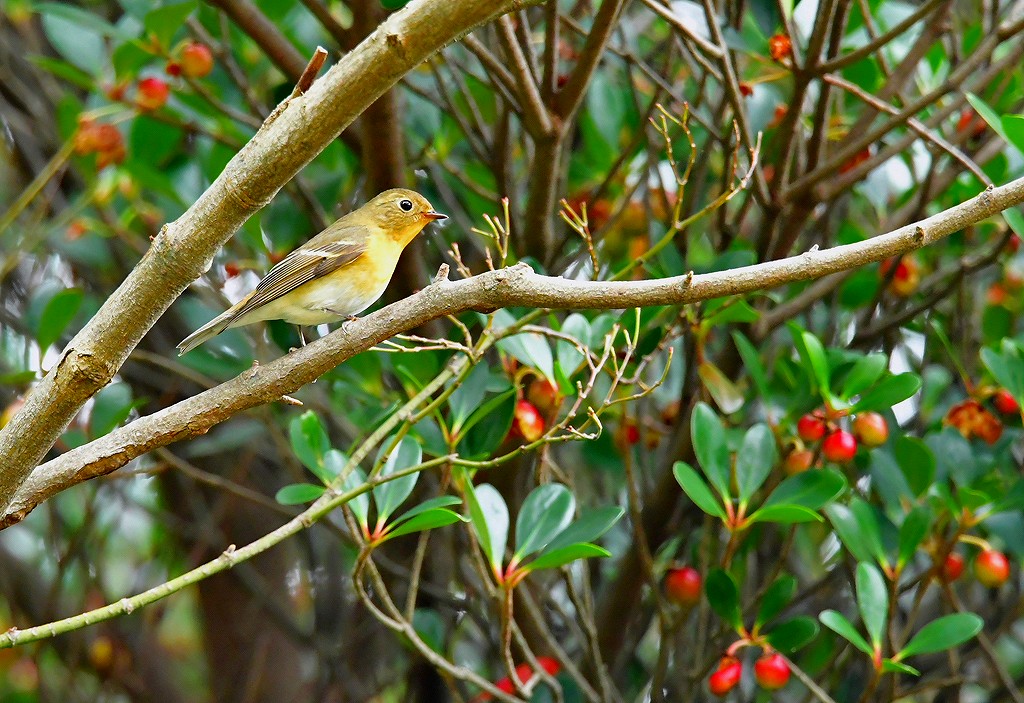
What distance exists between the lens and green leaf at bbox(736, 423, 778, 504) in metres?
2.63

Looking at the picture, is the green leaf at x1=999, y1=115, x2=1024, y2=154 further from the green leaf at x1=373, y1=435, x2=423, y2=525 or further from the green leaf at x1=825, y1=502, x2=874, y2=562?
the green leaf at x1=373, y1=435, x2=423, y2=525

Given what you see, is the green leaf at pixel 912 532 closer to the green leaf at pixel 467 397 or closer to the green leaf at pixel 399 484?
the green leaf at pixel 467 397

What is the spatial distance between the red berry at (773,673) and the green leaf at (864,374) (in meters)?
0.66

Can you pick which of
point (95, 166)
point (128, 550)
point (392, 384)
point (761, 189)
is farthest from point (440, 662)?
point (128, 550)

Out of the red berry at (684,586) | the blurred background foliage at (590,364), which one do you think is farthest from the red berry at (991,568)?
the red berry at (684,586)

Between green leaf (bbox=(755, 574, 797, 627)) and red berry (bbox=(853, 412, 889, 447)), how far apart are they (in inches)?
16.0

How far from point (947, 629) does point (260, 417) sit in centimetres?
203

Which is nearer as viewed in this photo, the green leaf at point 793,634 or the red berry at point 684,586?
the green leaf at point 793,634

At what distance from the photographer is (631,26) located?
3928 mm

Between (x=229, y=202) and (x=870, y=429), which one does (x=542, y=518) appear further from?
(x=229, y=202)

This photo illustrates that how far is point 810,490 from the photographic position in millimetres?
2602

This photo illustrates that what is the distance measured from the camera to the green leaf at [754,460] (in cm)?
263

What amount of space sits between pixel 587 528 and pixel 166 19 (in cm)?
182

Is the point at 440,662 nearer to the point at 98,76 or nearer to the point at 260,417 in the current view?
the point at 260,417
